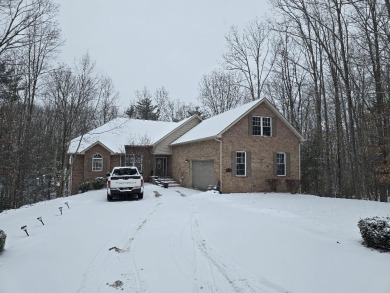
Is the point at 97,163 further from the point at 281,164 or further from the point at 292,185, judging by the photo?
Result: the point at 292,185

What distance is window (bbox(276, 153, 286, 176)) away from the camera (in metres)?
21.5

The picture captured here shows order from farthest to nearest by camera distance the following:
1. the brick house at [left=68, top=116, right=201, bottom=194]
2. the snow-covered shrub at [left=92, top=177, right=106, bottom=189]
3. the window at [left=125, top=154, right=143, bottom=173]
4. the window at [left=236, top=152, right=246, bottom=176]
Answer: the window at [left=125, top=154, right=143, bottom=173] < the brick house at [left=68, top=116, right=201, bottom=194] < the snow-covered shrub at [left=92, top=177, right=106, bottom=189] < the window at [left=236, top=152, right=246, bottom=176]

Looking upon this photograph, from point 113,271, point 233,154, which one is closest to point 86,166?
point 233,154

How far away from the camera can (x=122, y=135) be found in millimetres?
30250

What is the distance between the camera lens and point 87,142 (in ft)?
90.9

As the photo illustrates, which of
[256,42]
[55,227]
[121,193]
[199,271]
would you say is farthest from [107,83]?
[199,271]

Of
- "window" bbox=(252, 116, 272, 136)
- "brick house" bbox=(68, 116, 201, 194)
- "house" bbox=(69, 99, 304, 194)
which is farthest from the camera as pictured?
"brick house" bbox=(68, 116, 201, 194)

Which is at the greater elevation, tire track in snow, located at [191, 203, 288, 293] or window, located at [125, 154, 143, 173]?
window, located at [125, 154, 143, 173]

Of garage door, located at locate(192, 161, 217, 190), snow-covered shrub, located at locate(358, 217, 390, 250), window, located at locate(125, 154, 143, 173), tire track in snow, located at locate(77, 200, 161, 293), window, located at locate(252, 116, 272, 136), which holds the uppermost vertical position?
window, located at locate(252, 116, 272, 136)

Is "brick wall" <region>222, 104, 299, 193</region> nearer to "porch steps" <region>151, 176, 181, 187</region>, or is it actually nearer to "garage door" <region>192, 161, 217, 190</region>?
"garage door" <region>192, 161, 217, 190</region>

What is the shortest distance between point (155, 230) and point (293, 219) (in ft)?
16.7

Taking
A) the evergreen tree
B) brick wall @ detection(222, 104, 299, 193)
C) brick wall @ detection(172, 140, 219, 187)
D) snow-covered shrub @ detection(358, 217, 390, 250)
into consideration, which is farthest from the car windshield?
the evergreen tree

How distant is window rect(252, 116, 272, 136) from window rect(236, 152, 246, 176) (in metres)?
1.88

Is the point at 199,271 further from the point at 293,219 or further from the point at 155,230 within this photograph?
the point at 293,219
